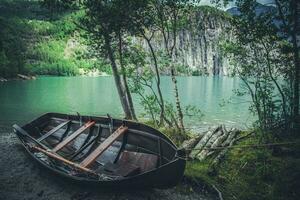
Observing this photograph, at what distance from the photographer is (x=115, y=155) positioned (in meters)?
12.3

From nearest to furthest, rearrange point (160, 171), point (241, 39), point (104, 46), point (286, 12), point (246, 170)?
point (160, 171) < point (246, 170) < point (286, 12) < point (241, 39) < point (104, 46)

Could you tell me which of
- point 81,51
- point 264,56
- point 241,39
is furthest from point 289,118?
point 81,51

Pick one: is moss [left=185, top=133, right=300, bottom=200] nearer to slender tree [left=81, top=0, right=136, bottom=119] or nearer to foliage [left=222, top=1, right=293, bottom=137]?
foliage [left=222, top=1, right=293, bottom=137]

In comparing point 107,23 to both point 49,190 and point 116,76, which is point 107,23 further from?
point 49,190

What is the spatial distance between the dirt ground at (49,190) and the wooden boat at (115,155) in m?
0.63

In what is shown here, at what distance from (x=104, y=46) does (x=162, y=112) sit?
533cm

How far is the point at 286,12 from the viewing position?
13242 mm

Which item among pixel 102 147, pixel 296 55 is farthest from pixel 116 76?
pixel 296 55

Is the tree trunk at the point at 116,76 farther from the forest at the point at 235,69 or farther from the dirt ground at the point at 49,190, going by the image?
the dirt ground at the point at 49,190

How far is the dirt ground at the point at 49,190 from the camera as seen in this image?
33.6 ft

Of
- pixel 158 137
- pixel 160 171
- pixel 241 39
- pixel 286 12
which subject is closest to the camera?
pixel 160 171

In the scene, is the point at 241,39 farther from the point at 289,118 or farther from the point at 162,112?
the point at 162,112

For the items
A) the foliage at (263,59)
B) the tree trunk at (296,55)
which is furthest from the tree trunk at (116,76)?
the tree trunk at (296,55)

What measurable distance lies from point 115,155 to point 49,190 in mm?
2867
